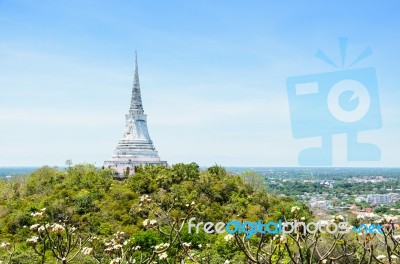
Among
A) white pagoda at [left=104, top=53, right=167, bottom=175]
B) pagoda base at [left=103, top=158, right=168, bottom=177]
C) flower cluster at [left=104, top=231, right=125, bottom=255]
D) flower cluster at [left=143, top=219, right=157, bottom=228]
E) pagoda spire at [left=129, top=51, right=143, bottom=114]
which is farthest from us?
pagoda spire at [left=129, top=51, right=143, bottom=114]

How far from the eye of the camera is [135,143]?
3928cm

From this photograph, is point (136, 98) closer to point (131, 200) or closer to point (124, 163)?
point (124, 163)

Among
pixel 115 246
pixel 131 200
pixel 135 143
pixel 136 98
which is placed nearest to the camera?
pixel 115 246

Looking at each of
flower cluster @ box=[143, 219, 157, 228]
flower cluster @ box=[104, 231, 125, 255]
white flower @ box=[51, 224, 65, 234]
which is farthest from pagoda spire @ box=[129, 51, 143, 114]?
white flower @ box=[51, 224, 65, 234]

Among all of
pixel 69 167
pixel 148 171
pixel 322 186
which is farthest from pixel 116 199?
pixel 322 186

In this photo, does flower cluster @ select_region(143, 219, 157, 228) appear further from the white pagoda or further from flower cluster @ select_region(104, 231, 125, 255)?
the white pagoda

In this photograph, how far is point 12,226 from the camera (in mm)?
19688

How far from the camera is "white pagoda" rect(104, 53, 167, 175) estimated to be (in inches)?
1507

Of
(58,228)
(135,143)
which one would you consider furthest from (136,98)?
(58,228)

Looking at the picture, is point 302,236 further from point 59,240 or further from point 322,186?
point 322,186

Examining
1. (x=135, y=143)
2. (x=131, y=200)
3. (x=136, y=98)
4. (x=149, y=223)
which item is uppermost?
(x=136, y=98)

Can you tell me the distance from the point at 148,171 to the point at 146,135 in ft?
47.4

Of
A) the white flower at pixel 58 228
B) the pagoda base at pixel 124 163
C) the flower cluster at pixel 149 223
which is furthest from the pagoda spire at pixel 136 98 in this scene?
the white flower at pixel 58 228

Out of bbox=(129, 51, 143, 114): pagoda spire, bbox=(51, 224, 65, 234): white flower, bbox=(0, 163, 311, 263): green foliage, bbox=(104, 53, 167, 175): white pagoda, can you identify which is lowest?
bbox=(0, 163, 311, 263): green foliage
